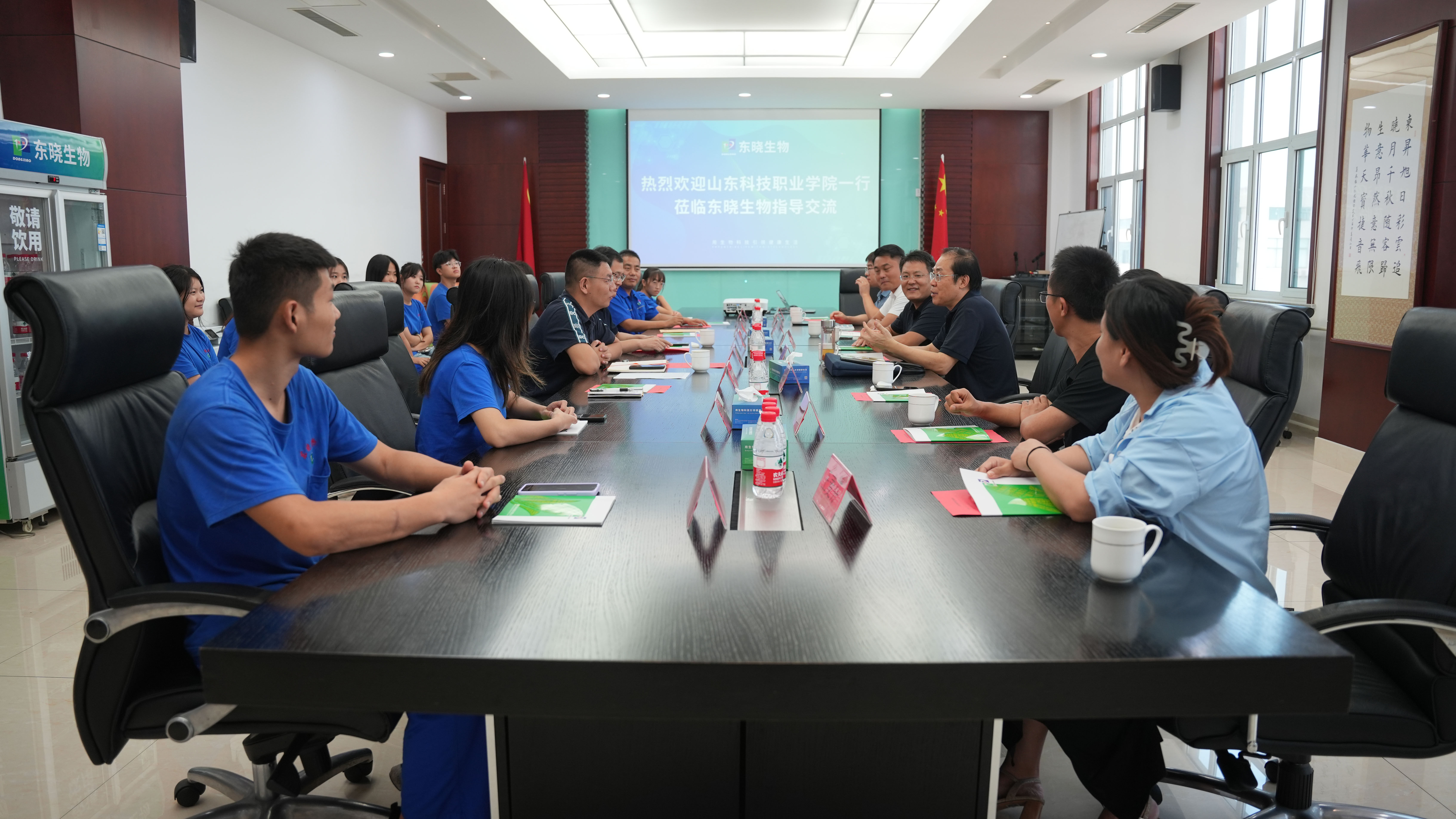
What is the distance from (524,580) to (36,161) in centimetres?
388

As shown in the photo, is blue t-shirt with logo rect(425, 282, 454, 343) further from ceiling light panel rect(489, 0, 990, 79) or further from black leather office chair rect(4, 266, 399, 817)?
black leather office chair rect(4, 266, 399, 817)

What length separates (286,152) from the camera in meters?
7.05

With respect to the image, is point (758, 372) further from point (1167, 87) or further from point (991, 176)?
point (991, 176)

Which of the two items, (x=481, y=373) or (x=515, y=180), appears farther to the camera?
(x=515, y=180)

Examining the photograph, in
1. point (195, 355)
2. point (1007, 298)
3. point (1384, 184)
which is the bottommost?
point (195, 355)

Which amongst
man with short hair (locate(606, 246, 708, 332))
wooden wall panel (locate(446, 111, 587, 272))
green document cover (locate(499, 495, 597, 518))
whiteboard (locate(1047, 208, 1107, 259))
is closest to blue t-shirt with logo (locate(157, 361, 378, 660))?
green document cover (locate(499, 495, 597, 518))

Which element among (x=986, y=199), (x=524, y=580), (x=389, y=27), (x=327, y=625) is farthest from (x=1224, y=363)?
(x=986, y=199)

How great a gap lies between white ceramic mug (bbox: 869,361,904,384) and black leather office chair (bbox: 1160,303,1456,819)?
1.48 m

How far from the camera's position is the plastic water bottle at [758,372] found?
11.0 feet

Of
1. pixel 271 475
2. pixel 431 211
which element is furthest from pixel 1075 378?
pixel 431 211

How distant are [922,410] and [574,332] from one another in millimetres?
1579

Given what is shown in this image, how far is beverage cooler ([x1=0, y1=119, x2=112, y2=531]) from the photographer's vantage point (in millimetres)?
3824

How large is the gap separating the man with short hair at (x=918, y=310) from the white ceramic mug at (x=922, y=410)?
1318mm

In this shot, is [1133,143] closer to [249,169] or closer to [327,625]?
[249,169]
